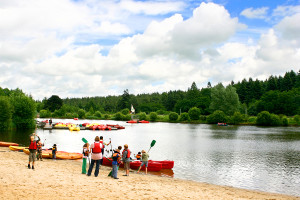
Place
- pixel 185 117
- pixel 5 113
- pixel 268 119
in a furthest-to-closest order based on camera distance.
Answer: pixel 185 117 → pixel 268 119 → pixel 5 113

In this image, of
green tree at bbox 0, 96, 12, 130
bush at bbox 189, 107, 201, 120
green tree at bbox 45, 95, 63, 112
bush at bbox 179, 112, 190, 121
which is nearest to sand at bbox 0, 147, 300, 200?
green tree at bbox 0, 96, 12, 130

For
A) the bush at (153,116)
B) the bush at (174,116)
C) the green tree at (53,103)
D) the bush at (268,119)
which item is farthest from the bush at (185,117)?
the green tree at (53,103)

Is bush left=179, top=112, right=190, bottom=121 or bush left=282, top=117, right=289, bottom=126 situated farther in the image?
bush left=179, top=112, right=190, bottom=121

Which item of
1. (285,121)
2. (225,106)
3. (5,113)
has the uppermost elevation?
(225,106)

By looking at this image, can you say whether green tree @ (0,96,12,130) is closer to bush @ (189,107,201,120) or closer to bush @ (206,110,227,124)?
bush @ (206,110,227,124)

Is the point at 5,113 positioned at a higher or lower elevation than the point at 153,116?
higher

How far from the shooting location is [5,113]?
6188 cm

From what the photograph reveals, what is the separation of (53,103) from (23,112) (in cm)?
10591

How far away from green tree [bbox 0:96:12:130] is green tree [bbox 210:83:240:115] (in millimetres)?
→ 86117

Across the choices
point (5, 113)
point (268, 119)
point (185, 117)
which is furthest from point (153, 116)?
point (5, 113)

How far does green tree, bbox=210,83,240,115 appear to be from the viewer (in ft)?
381

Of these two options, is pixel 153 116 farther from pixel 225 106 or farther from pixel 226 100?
pixel 226 100

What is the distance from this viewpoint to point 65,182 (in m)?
14.2

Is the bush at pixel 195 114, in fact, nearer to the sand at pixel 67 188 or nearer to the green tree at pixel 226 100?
the green tree at pixel 226 100
